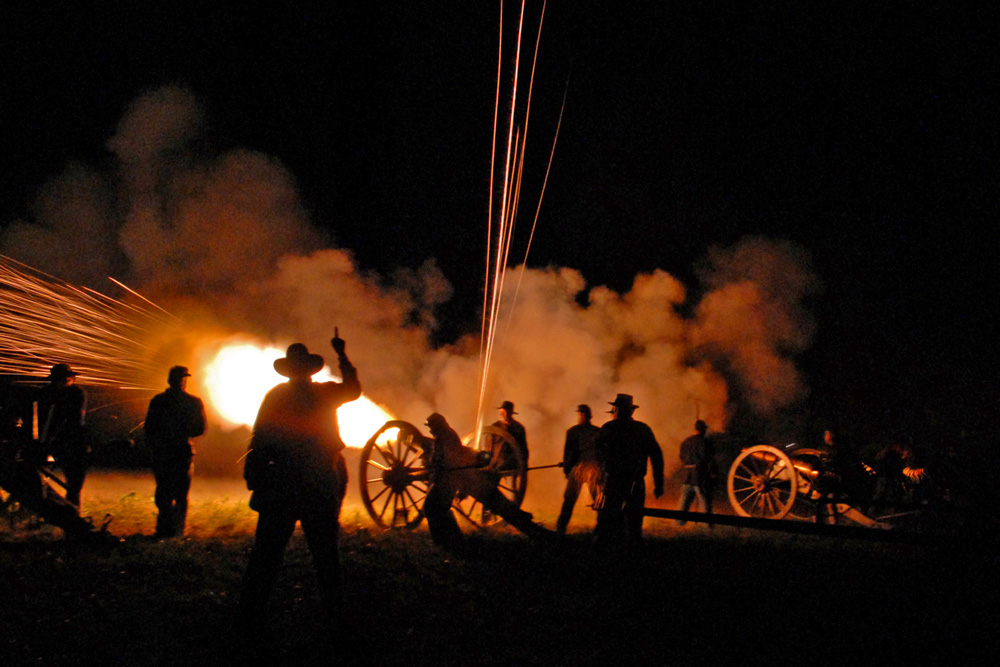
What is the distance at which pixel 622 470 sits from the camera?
221 inches

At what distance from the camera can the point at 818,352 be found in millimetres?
15000

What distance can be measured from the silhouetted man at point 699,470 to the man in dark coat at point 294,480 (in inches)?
228

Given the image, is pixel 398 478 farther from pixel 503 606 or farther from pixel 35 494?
pixel 35 494

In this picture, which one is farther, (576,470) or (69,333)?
(69,333)

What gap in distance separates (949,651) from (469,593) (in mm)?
2769

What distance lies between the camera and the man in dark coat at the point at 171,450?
5504 mm

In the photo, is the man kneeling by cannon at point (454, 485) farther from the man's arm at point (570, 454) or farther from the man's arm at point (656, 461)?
the man's arm at point (656, 461)

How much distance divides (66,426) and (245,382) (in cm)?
601

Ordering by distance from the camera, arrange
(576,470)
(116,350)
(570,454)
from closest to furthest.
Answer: (570,454) → (576,470) → (116,350)

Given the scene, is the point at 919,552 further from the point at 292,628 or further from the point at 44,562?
the point at 44,562

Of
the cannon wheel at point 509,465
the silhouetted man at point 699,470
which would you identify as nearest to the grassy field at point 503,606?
the cannon wheel at point 509,465

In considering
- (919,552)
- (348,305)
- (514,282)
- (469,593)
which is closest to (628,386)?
(514,282)

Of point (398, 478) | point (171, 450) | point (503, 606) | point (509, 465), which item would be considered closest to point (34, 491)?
point (171, 450)

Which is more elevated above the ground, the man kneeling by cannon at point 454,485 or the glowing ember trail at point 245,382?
the glowing ember trail at point 245,382
